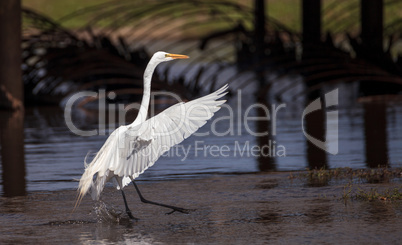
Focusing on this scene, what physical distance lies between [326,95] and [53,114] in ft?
22.0

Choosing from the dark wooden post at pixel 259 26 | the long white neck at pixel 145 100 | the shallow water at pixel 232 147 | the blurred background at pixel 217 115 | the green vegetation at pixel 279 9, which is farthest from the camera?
the green vegetation at pixel 279 9

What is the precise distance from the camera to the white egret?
318 inches

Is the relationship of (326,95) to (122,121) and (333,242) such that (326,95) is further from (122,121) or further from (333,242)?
(333,242)

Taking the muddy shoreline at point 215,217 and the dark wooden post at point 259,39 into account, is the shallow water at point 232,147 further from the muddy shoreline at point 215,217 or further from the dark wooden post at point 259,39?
the dark wooden post at point 259,39

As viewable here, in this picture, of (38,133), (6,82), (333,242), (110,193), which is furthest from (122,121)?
(333,242)

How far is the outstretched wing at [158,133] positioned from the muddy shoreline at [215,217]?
0.48 m

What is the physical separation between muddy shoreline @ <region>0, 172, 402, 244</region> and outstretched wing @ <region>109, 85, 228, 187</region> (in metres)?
0.48

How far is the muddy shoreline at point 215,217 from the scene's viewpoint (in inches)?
281

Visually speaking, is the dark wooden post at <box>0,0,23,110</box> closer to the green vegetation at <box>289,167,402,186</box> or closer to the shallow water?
the shallow water

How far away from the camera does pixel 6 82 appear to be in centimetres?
1880

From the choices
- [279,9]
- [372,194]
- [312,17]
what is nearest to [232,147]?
[372,194]

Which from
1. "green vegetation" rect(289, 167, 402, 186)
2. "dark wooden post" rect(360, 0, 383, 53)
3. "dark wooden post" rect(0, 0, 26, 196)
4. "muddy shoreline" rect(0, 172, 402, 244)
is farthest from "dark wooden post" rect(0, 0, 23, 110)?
"green vegetation" rect(289, 167, 402, 186)

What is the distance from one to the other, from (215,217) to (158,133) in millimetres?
961

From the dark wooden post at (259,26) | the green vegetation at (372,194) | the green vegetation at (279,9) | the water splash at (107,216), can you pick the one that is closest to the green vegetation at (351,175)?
the green vegetation at (372,194)
